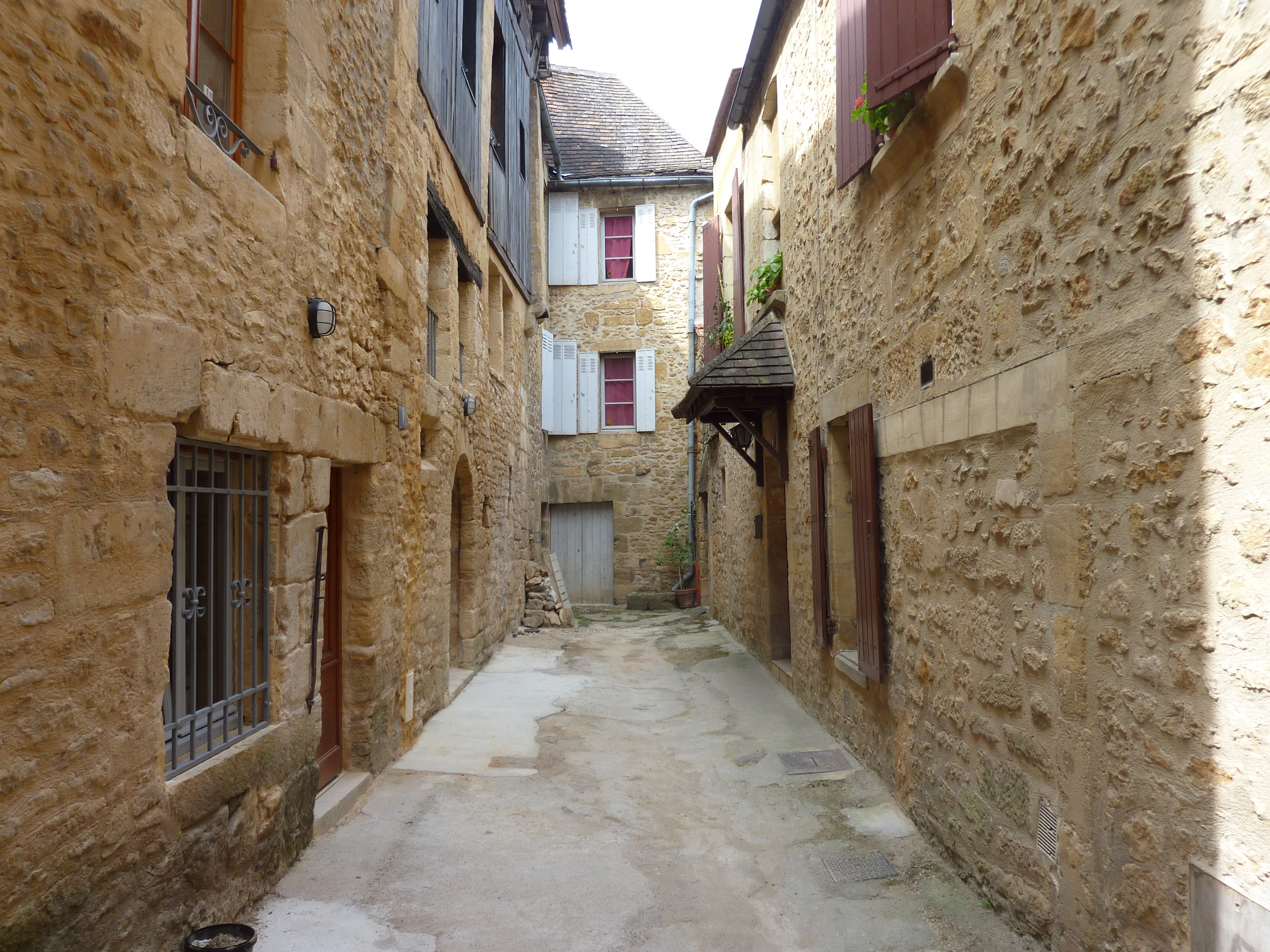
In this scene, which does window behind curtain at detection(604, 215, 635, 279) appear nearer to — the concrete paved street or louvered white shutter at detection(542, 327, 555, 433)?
louvered white shutter at detection(542, 327, 555, 433)

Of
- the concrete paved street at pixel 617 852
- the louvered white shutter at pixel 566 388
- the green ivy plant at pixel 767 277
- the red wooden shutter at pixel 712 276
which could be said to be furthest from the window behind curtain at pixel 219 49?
the louvered white shutter at pixel 566 388

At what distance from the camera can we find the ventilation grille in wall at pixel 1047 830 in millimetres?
2799

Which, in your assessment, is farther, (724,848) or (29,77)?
(724,848)

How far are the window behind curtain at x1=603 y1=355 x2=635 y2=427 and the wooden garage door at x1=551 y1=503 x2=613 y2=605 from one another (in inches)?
55.3

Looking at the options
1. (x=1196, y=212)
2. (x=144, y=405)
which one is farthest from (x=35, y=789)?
(x=1196, y=212)

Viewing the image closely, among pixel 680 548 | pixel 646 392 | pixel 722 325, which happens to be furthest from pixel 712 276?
pixel 680 548

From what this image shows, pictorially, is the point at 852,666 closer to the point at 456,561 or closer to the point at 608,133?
the point at 456,561

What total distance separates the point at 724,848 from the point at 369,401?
284 centimetres

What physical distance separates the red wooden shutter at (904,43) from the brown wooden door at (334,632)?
10.8ft

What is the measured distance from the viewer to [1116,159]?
93.6 inches

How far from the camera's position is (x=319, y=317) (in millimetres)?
3621

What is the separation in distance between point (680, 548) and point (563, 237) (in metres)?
5.45

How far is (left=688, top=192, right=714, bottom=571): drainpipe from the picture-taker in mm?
13828

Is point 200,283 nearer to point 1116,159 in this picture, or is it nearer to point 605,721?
point 1116,159
